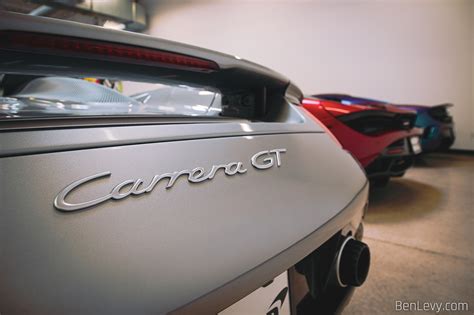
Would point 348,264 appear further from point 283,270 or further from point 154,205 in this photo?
point 154,205

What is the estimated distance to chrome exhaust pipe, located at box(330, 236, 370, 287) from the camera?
0.62 m

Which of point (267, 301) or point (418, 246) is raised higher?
point (267, 301)

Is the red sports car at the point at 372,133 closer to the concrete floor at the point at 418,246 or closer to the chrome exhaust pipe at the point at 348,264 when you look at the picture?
the concrete floor at the point at 418,246

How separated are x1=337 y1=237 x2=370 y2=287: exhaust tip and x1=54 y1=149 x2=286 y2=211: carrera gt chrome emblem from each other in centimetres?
26

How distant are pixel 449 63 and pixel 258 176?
691 centimetres

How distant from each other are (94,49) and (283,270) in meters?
0.48

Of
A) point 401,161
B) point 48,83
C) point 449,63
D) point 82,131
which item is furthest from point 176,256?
point 449,63

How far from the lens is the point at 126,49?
48 cm

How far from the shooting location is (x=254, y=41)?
7.03 m

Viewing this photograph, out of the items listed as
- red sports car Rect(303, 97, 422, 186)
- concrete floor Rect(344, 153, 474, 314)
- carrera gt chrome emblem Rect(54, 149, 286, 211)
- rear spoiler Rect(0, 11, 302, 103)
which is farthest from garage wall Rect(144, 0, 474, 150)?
Result: carrera gt chrome emblem Rect(54, 149, 286, 211)

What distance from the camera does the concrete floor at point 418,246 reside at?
1.18 meters

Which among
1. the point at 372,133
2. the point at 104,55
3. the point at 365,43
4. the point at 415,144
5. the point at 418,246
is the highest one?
the point at 365,43

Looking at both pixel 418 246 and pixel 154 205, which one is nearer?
pixel 154 205

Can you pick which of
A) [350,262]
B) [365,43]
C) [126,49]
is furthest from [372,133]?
[365,43]
